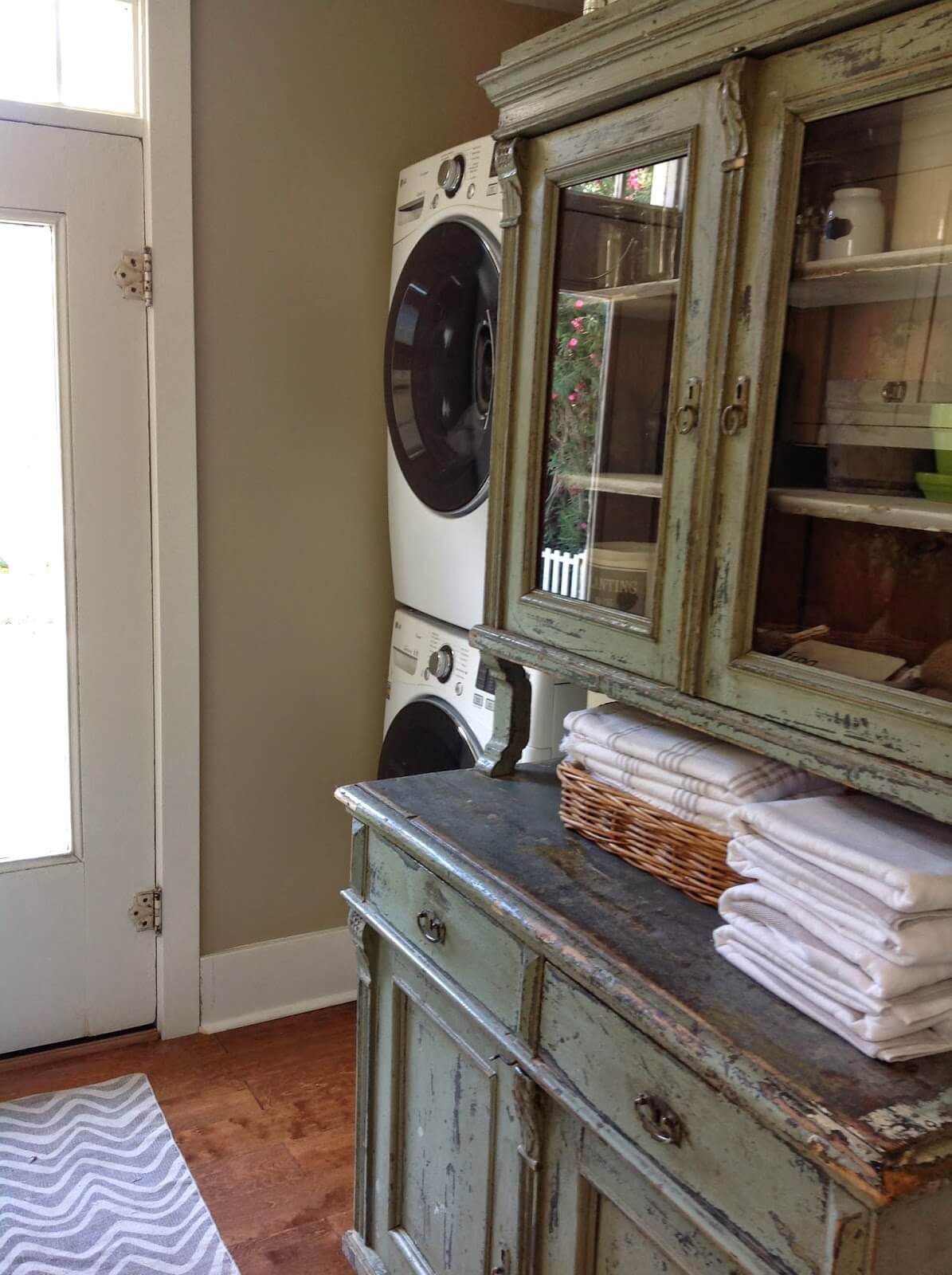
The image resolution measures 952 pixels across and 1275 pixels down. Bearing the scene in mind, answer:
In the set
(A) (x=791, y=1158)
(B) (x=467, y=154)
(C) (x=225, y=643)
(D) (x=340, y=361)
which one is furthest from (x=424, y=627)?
(A) (x=791, y=1158)

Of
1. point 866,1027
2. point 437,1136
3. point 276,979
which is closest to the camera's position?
point 866,1027

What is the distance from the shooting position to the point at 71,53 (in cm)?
218

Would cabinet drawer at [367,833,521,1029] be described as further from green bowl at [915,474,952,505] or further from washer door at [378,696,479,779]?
green bowl at [915,474,952,505]

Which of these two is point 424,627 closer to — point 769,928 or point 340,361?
point 340,361

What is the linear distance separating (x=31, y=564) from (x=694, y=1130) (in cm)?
183

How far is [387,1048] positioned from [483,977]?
0.39m

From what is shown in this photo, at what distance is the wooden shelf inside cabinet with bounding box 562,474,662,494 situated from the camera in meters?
1.29

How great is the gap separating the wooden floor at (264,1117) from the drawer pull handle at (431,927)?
0.79 metres

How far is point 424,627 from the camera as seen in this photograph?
242 cm

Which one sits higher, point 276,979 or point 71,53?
point 71,53

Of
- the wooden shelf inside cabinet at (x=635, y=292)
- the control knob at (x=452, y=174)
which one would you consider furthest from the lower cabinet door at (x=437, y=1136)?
the control knob at (x=452, y=174)

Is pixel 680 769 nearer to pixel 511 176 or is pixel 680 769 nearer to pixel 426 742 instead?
pixel 511 176

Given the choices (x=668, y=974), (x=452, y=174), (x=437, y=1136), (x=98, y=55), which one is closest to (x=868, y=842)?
(x=668, y=974)

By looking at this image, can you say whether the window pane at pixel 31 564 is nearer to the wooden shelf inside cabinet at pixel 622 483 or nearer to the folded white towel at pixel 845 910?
the wooden shelf inside cabinet at pixel 622 483
